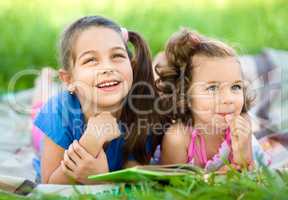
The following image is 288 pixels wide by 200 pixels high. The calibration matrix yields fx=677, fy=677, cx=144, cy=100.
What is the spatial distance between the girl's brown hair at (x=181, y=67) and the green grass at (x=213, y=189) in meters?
0.63

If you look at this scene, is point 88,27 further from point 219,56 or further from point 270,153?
point 270,153

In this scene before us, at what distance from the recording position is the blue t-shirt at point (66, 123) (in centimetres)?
249

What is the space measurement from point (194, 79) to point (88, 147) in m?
0.50

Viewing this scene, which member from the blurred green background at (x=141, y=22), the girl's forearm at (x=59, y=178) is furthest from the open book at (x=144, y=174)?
the blurred green background at (x=141, y=22)

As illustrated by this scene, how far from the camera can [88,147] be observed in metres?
2.29

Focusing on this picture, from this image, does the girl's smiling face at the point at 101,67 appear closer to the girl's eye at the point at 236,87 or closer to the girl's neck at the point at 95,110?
the girl's neck at the point at 95,110

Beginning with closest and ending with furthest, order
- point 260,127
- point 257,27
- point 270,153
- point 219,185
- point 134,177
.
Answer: point 219,185
point 134,177
point 270,153
point 260,127
point 257,27

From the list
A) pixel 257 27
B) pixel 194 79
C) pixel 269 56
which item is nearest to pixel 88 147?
pixel 194 79

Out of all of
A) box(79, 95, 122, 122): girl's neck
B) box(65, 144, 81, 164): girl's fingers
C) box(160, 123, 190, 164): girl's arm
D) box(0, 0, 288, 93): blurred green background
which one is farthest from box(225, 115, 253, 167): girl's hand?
box(0, 0, 288, 93): blurred green background

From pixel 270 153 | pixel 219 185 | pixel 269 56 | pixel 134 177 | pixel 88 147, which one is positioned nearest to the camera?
pixel 219 185

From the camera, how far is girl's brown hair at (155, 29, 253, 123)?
253cm

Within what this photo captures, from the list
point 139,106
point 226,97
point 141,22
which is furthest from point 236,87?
point 141,22

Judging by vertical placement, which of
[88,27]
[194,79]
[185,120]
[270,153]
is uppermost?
[88,27]

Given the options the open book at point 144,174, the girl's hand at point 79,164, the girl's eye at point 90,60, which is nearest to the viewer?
the open book at point 144,174
